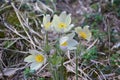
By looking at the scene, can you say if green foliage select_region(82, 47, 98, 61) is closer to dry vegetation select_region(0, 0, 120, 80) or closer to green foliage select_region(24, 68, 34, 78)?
dry vegetation select_region(0, 0, 120, 80)

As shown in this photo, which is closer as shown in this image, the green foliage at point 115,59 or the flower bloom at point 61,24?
the flower bloom at point 61,24

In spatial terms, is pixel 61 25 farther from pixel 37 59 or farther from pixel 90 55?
pixel 90 55

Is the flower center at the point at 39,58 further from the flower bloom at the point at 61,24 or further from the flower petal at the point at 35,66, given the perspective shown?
the flower bloom at the point at 61,24

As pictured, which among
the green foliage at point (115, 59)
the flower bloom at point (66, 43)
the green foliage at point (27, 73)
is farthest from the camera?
the green foliage at point (115, 59)

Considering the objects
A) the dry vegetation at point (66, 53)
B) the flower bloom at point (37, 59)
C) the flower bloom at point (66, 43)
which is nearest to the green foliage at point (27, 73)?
the dry vegetation at point (66, 53)

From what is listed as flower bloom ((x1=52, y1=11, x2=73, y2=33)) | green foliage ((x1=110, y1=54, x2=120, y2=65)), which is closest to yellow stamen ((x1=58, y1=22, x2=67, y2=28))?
flower bloom ((x1=52, y1=11, x2=73, y2=33))

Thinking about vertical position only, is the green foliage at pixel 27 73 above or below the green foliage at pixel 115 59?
above

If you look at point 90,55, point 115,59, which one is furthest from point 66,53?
point 115,59

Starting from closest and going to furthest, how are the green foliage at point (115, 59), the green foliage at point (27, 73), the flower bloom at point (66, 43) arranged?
the flower bloom at point (66, 43)
the green foliage at point (27, 73)
the green foliage at point (115, 59)
